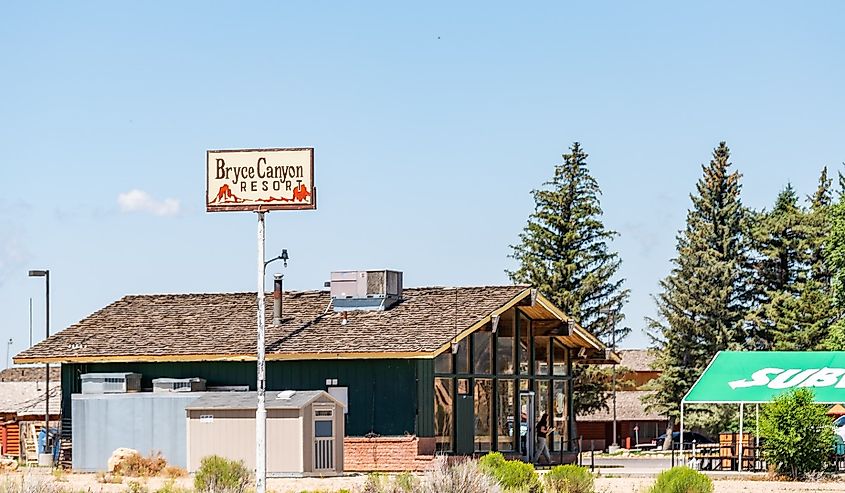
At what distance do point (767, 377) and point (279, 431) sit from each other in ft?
38.0

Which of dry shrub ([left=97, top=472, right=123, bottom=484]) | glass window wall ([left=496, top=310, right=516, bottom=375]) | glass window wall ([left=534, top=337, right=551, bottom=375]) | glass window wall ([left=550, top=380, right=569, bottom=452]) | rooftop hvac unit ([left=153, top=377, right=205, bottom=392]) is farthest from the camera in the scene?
glass window wall ([left=550, top=380, right=569, bottom=452])

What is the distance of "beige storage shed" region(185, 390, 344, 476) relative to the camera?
38.0 metres

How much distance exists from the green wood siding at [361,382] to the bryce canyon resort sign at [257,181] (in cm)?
674

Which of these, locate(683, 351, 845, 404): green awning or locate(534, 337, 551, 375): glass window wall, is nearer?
locate(683, 351, 845, 404): green awning

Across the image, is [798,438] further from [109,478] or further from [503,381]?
[109,478]

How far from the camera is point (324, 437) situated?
38.8 meters

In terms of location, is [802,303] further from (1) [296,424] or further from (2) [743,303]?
(1) [296,424]

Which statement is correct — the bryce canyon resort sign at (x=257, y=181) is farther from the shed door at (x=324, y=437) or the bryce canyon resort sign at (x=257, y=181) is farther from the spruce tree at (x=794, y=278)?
the spruce tree at (x=794, y=278)

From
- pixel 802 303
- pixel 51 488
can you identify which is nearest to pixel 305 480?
pixel 51 488

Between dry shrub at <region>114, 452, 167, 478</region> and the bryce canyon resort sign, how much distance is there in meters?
7.55

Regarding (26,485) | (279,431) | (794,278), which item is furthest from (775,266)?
(26,485)

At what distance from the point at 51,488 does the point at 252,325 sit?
784 inches

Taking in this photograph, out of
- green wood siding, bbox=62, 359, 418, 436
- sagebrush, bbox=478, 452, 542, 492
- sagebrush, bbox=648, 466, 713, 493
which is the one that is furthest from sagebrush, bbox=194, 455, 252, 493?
green wood siding, bbox=62, 359, 418, 436

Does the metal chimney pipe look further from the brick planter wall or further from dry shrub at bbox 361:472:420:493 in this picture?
dry shrub at bbox 361:472:420:493
